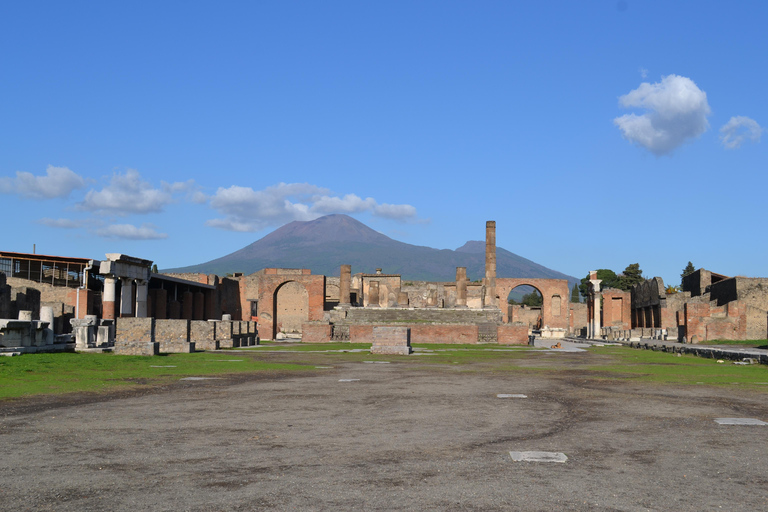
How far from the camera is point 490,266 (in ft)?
176

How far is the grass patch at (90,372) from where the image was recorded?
445 inches

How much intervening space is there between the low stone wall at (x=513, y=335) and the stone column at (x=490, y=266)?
645 inches

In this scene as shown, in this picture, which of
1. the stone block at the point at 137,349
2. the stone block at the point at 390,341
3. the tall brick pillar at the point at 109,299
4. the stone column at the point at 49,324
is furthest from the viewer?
the tall brick pillar at the point at 109,299

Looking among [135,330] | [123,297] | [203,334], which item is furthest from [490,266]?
[135,330]

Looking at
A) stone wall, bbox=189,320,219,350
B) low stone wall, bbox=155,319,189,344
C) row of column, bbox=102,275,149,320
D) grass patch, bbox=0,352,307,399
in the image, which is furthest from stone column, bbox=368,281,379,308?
grass patch, bbox=0,352,307,399

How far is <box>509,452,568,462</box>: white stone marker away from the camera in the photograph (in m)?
5.56

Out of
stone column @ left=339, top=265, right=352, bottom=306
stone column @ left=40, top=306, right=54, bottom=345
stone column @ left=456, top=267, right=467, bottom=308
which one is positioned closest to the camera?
stone column @ left=40, top=306, right=54, bottom=345

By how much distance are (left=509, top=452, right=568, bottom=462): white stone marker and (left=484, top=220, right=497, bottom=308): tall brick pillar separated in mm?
44765

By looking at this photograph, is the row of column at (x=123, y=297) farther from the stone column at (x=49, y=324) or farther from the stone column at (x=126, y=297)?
the stone column at (x=49, y=324)

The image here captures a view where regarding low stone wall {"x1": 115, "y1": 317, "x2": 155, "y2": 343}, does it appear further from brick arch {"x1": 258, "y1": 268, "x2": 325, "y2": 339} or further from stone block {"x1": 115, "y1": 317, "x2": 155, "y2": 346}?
brick arch {"x1": 258, "y1": 268, "x2": 325, "y2": 339}

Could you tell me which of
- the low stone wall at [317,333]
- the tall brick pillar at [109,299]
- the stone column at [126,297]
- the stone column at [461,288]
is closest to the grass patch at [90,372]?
the tall brick pillar at [109,299]

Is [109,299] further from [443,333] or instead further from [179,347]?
[443,333]

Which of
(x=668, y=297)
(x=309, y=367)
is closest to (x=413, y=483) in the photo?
(x=309, y=367)

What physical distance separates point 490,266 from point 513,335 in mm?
20393
